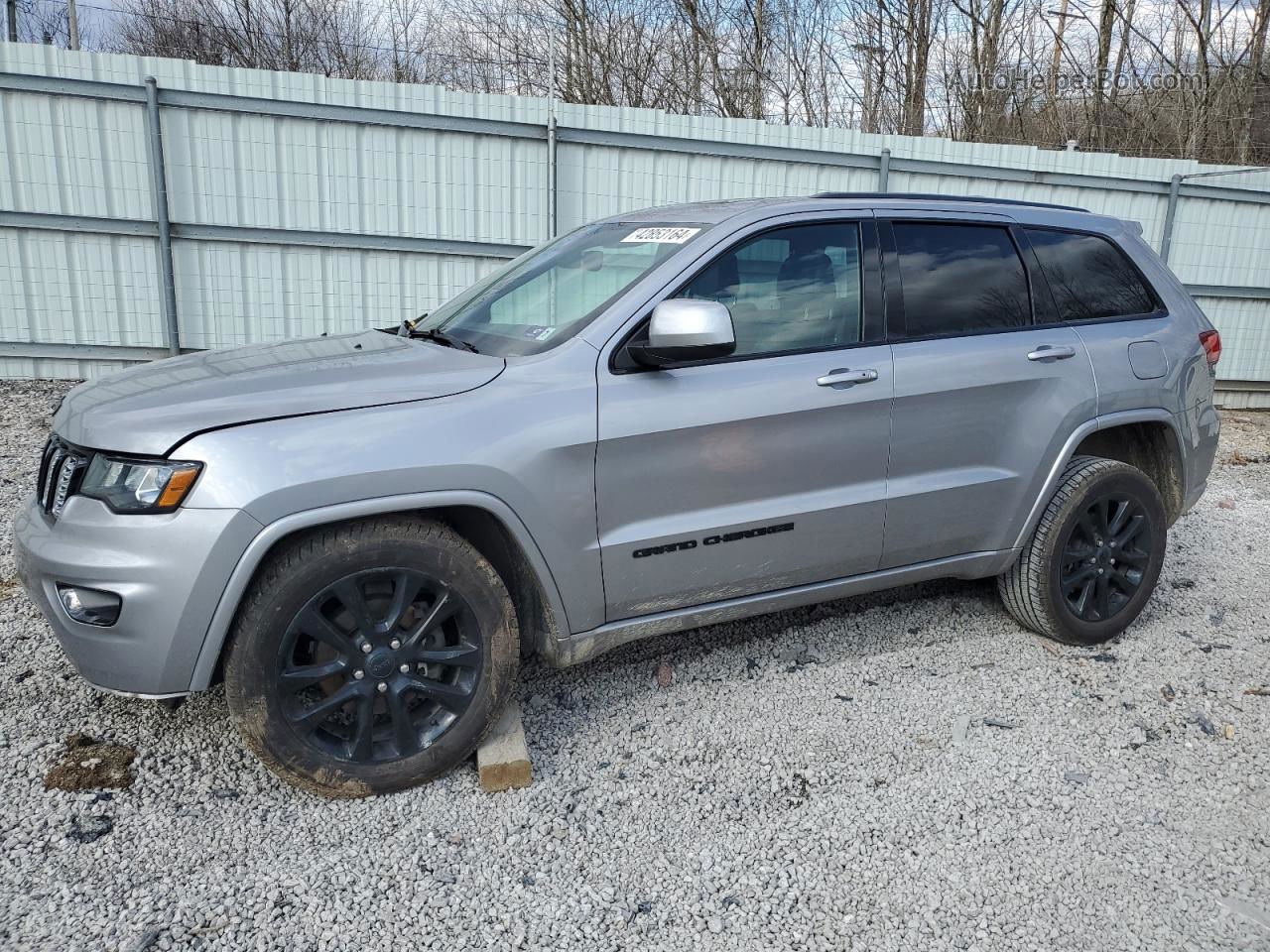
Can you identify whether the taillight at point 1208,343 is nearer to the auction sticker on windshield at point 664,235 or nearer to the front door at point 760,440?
the front door at point 760,440

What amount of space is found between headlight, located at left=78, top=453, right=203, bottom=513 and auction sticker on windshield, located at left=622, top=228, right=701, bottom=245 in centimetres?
174

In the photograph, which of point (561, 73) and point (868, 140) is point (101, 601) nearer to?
point (868, 140)

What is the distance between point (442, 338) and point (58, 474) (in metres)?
1.32

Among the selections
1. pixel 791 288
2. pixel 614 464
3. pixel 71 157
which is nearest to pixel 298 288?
pixel 71 157

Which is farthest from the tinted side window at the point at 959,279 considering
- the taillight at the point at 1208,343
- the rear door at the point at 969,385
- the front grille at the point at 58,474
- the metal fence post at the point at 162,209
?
the metal fence post at the point at 162,209

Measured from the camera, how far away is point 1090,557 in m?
3.88

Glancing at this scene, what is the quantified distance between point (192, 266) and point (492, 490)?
6821mm

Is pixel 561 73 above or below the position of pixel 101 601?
above

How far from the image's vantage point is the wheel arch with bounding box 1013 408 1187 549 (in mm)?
3727

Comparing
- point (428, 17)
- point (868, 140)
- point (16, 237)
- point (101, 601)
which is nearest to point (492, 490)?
point (101, 601)

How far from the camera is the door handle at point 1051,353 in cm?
362

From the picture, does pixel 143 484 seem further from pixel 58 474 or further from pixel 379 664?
pixel 379 664

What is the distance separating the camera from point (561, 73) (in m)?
15.6

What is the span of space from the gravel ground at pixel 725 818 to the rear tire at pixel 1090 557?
168mm
